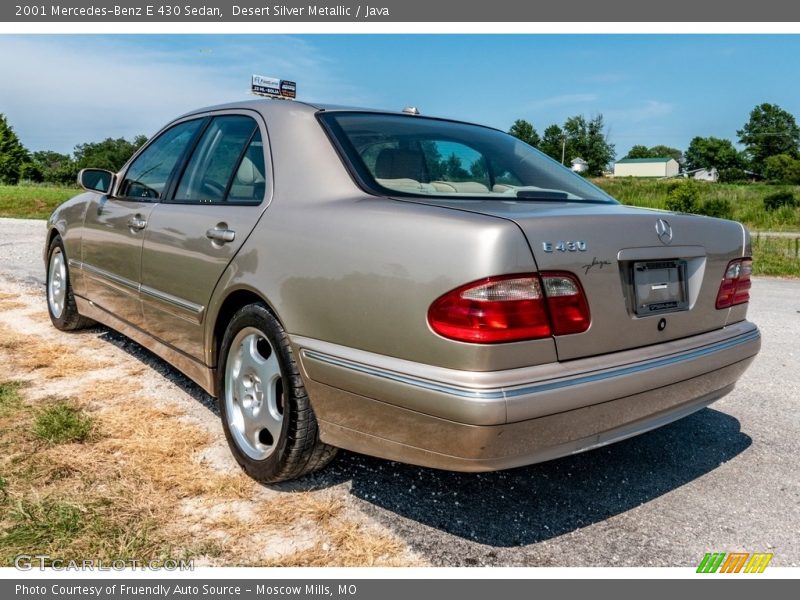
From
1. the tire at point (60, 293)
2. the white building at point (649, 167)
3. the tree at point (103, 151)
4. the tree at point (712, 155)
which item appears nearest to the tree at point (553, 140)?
the white building at point (649, 167)

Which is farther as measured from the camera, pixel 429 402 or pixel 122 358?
pixel 122 358

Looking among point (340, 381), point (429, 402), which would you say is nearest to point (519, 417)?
point (429, 402)

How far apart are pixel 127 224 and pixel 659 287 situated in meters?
2.94

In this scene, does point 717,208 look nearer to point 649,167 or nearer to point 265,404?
point 265,404

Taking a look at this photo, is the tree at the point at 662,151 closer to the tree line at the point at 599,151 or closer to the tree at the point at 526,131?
the tree line at the point at 599,151

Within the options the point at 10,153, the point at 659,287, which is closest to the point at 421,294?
the point at 659,287

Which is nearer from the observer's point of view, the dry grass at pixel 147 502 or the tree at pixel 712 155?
the dry grass at pixel 147 502

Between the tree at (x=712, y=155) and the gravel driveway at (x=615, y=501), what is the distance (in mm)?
114634

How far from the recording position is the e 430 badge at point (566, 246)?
6.73 ft

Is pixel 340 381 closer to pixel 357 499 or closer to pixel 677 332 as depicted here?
pixel 357 499

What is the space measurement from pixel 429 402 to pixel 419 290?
0.35 metres

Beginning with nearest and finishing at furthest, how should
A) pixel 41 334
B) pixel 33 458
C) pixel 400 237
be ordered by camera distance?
pixel 400 237 < pixel 33 458 < pixel 41 334

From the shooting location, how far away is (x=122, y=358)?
4.51m

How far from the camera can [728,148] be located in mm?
107312
